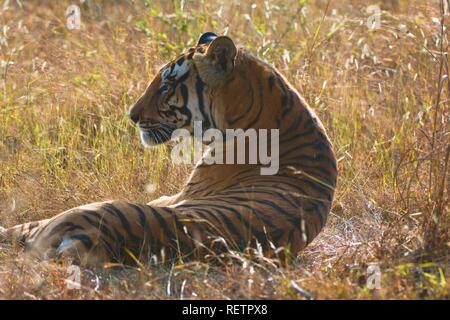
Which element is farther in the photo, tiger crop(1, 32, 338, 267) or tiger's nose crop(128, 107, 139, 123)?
tiger's nose crop(128, 107, 139, 123)

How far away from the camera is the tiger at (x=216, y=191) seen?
404 centimetres

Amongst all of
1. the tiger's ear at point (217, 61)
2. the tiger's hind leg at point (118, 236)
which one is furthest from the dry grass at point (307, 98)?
the tiger's ear at point (217, 61)

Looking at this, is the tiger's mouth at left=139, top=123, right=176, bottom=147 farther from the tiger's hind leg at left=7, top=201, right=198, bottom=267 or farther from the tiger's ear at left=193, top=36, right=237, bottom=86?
the tiger's hind leg at left=7, top=201, right=198, bottom=267

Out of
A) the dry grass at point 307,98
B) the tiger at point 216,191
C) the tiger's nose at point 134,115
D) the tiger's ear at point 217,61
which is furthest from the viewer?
the tiger's nose at point 134,115

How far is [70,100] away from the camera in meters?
6.55

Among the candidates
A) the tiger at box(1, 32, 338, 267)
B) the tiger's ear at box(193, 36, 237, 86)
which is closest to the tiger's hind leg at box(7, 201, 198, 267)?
the tiger at box(1, 32, 338, 267)

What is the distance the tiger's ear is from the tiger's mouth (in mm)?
A: 394

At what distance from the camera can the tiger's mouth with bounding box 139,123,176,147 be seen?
17.3ft

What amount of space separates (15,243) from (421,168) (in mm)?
2360

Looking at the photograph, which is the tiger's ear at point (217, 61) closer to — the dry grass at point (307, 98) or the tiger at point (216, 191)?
the tiger at point (216, 191)

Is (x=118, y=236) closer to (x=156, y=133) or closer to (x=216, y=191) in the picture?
(x=216, y=191)
